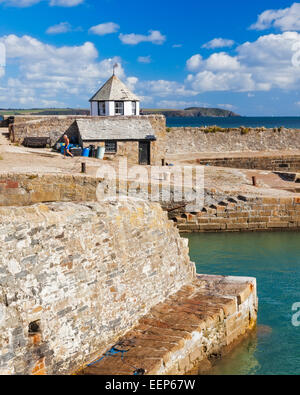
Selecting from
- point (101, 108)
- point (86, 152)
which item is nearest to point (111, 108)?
point (101, 108)

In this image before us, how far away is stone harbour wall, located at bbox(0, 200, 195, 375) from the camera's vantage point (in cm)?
580

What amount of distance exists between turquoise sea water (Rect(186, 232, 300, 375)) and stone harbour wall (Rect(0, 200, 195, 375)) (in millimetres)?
2070

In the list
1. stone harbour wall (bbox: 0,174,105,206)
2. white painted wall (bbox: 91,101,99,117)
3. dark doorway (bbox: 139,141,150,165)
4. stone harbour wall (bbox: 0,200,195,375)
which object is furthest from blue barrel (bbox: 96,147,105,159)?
stone harbour wall (bbox: 0,200,195,375)

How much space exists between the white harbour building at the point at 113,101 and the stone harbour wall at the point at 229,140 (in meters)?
5.04

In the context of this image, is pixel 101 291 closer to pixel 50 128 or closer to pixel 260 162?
pixel 50 128

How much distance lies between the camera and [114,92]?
34.9 meters

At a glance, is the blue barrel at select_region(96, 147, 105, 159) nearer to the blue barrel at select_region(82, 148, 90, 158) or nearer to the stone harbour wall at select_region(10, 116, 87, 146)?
the blue barrel at select_region(82, 148, 90, 158)

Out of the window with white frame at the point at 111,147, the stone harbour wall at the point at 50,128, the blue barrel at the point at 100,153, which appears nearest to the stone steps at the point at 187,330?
the blue barrel at the point at 100,153

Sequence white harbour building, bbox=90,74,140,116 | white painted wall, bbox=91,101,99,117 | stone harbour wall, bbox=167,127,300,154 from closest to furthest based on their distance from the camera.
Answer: white harbour building, bbox=90,74,140,116, white painted wall, bbox=91,101,99,117, stone harbour wall, bbox=167,127,300,154

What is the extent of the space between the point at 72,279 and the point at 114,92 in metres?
29.6

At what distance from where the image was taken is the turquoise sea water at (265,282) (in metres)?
8.67

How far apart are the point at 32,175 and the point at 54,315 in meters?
12.1
